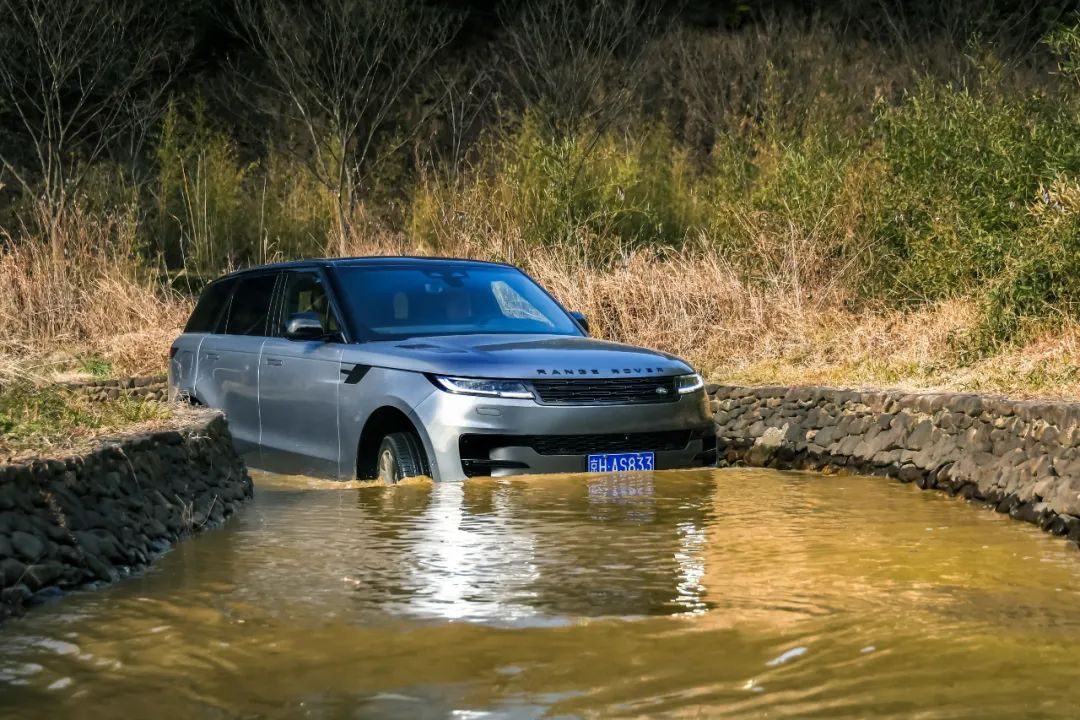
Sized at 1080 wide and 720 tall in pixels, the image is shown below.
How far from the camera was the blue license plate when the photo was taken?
375 inches

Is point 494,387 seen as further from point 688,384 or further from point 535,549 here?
point 535,549

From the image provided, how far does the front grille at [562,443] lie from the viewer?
9.43m

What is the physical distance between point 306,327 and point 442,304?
97 cm

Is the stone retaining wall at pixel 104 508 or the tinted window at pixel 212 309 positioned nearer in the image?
the stone retaining wall at pixel 104 508

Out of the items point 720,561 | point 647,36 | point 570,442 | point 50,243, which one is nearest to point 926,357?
point 570,442

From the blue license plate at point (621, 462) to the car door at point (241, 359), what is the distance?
286 cm

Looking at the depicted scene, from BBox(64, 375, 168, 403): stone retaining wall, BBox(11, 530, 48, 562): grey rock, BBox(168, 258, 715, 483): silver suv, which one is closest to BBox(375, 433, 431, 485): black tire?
BBox(168, 258, 715, 483): silver suv

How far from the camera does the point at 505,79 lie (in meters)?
39.1

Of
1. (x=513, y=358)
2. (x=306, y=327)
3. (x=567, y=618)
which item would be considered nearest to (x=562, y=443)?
(x=513, y=358)

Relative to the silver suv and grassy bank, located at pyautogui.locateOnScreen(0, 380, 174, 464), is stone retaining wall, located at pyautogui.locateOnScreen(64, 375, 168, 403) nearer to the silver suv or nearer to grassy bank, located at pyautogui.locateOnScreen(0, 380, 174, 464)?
the silver suv

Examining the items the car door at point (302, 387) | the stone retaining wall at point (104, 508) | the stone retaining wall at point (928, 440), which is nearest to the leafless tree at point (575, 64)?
the stone retaining wall at point (928, 440)

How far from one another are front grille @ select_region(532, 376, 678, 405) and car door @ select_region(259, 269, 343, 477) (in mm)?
1522

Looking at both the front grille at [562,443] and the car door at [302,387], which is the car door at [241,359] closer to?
the car door at [302,387]

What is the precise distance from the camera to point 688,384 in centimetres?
1014
